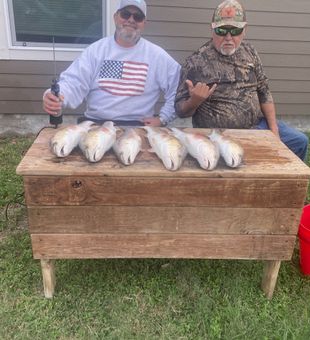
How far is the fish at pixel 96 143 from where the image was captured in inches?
82.0

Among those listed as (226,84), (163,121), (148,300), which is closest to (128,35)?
(163,121)

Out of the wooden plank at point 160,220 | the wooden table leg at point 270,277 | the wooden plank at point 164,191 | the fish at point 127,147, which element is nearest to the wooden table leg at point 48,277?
the wooden plank at point 160,220

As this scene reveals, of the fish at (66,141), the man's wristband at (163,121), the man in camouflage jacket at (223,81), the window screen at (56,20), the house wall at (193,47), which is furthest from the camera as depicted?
the house wall at (193,47)

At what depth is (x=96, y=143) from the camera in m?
2.10

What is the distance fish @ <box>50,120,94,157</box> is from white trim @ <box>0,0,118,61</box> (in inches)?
94.0

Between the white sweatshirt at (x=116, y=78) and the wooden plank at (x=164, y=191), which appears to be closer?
the wooden plank at (x=164, y=191)

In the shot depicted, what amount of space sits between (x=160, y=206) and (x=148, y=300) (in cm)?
71

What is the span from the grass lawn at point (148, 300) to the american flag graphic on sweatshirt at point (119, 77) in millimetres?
1260

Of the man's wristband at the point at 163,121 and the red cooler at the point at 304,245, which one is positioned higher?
the man's wristband at the point at 163,121

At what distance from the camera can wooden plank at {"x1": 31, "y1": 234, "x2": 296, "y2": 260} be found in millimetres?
2232

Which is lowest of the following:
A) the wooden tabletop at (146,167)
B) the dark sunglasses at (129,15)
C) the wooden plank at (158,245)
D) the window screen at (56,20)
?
the wooden plank at (158,245)

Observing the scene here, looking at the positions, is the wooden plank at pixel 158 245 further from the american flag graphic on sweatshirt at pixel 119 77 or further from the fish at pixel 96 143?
the american flag graphic on sweatshirt at pixel 119 77

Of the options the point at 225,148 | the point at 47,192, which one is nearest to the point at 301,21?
the point at 225,148

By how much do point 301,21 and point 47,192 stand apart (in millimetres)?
3834
